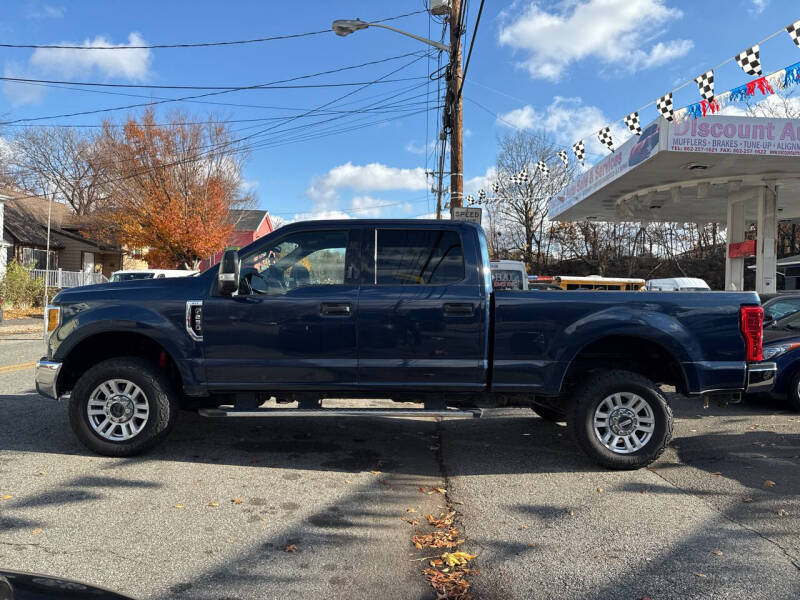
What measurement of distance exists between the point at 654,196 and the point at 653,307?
57.7ft

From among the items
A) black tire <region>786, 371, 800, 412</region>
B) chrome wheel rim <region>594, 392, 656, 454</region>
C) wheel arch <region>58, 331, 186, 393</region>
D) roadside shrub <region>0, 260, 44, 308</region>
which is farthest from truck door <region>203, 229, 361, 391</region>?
roadside shrub <region>0, 260, 44, 308</region>

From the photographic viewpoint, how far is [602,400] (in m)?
4.77

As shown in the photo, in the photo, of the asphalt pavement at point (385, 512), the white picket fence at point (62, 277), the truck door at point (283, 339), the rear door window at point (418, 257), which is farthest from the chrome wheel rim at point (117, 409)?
the white picket fence at point (62, 277)

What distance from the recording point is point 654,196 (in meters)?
20.3

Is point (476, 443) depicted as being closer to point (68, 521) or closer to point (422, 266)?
point (422, 266)

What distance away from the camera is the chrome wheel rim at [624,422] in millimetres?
4777

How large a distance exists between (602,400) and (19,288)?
25.1 metres

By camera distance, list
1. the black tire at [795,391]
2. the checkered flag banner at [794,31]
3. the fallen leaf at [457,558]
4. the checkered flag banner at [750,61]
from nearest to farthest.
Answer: the fallen leaf at [457,558]
the black tire at [795,391]
the checkered flag banner at [794,31]
the checkered flag banner at [750,61]

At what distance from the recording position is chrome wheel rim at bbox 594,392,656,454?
478 centimetres

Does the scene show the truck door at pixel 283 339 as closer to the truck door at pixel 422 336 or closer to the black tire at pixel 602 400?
the truck door at pixel 422 336

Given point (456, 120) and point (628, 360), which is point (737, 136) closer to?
point (456, 120)

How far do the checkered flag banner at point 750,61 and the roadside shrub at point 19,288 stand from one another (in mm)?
25410

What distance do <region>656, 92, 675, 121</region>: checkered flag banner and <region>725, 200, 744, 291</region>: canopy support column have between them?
8399mm

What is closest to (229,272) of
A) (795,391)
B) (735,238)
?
(795,391)
